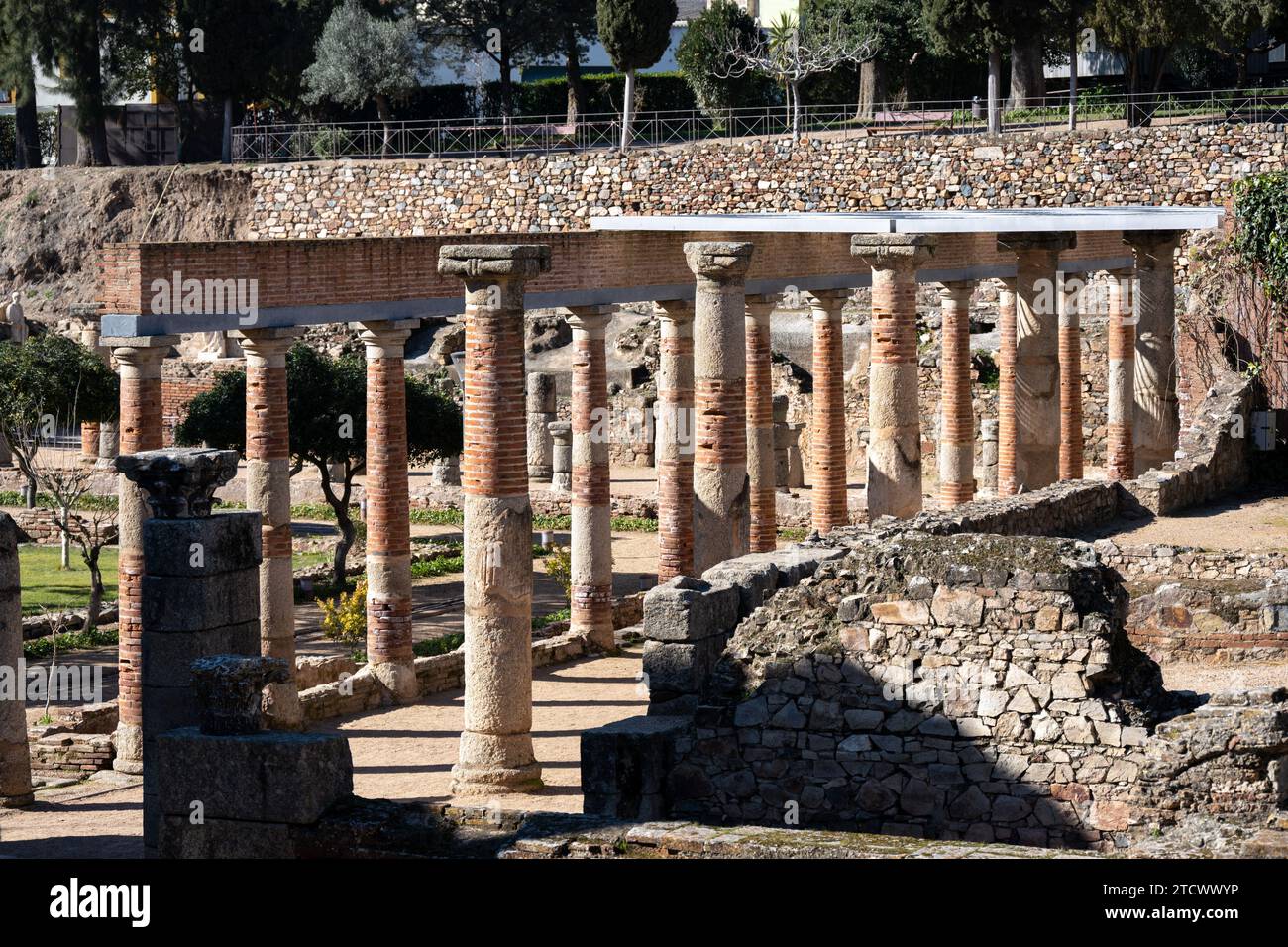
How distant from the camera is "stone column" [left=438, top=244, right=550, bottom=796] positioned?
17000 millimetres

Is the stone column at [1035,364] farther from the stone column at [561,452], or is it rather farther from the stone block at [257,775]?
the stone block at [257,775]

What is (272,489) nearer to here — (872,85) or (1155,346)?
(1155,346)

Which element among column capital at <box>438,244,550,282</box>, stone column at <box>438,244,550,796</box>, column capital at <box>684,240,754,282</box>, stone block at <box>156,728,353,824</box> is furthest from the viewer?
column capital at <box>684,240,754,282</box>

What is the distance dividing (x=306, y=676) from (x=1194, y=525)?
35.8 ft

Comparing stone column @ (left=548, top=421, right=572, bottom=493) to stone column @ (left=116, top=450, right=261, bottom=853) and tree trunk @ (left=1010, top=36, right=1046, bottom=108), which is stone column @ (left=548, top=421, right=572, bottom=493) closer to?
tree trunk @ (left=1010, top=36, right=1046, bottom=108)

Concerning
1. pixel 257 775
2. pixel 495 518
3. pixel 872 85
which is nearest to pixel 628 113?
pixel 872 85

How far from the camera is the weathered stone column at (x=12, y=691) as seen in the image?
701 inches

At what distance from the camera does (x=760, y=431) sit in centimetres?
2800

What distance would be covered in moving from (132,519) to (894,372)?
8.29 meters

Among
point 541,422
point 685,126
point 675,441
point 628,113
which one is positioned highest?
point 685,126

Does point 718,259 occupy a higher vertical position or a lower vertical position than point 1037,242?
lower

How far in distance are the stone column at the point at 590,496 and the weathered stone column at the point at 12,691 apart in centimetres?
774

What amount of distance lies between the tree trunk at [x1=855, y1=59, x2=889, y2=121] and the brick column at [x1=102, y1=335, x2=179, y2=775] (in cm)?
3576

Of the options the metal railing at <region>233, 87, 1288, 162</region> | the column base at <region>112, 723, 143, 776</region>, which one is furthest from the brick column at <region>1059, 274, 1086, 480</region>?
the column base at <region>112, 723, 143, 776</region>
